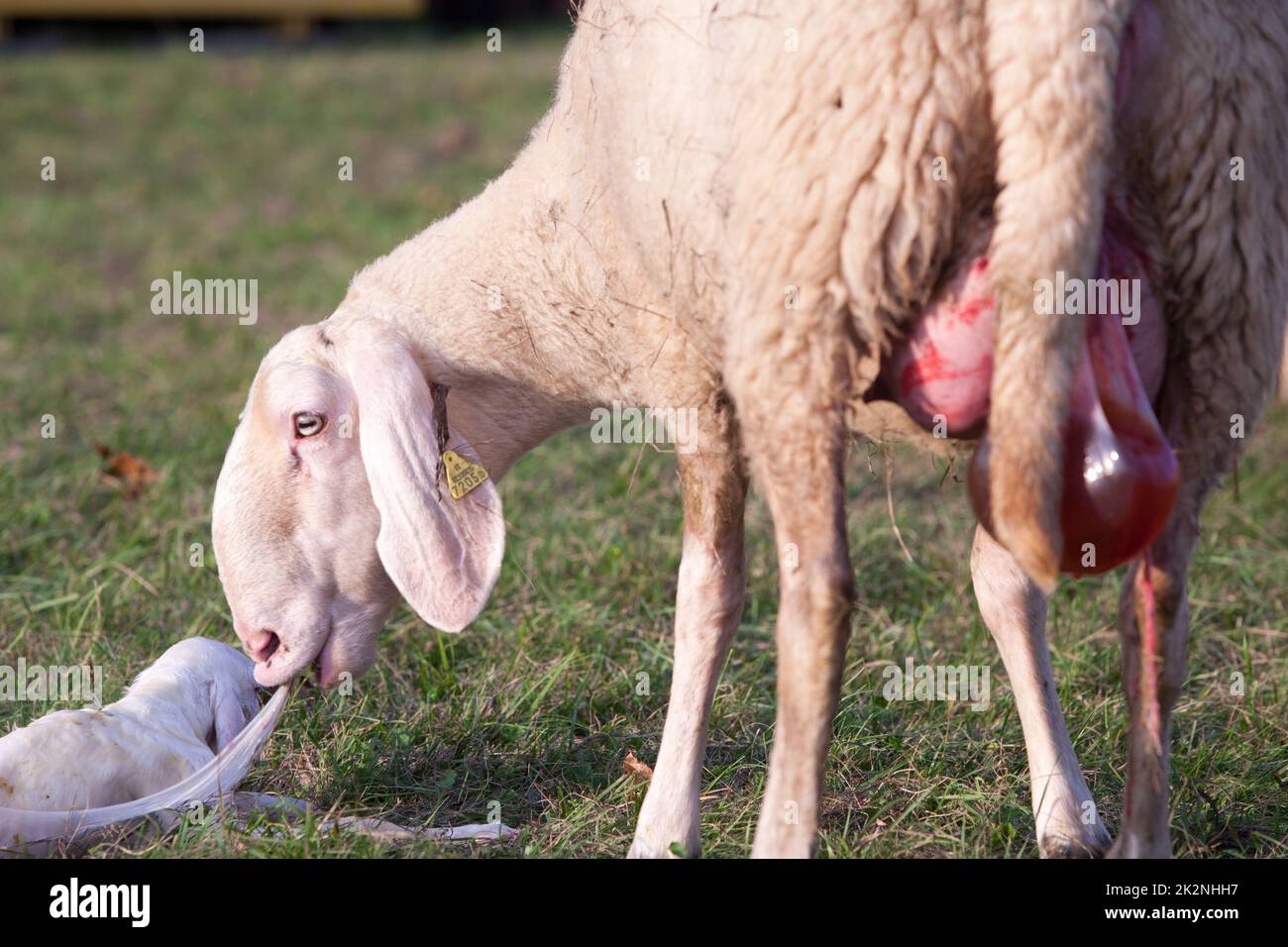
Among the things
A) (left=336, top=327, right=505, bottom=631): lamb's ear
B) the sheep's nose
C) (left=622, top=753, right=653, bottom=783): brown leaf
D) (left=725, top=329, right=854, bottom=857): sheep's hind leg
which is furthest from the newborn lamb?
(left=725, top=329, right=854, bottom=857): sheep's hind leg

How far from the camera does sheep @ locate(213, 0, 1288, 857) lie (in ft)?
7.05

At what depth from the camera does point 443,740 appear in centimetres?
321

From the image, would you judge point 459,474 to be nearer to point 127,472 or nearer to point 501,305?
point 501,305

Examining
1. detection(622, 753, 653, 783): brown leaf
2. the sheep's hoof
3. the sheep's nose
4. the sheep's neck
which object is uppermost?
the sheep's neck

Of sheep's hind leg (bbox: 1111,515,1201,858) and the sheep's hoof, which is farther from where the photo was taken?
the sheep's hoof

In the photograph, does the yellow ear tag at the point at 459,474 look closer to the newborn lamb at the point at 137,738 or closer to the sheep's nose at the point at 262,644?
the sheep's nose at the point at 262,644

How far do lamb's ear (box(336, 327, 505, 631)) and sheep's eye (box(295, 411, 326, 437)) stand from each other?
3.4 inches

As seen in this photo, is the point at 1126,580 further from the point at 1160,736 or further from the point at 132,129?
the point at 132,129

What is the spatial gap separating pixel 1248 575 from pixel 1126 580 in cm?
172

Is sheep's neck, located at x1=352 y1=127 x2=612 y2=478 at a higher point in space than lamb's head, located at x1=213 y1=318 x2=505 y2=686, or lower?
higher

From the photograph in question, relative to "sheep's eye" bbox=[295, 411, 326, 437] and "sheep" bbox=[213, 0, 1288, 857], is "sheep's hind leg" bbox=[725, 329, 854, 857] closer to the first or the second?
"sheep" bbox=[213, 0, 1288, 857]

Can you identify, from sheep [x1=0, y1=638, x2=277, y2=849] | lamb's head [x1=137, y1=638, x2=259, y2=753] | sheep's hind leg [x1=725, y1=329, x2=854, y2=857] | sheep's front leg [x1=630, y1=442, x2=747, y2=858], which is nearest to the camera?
sheep's hind leg [x1=725, y1=329, x2=854, y2=857]

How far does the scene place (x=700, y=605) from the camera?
3037 millimetres
